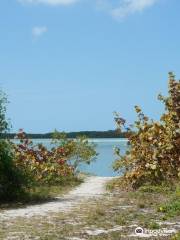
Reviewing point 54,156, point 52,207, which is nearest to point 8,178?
point 52,207

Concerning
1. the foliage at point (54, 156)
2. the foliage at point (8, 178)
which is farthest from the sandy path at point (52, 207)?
the foliage at point (54, 156)

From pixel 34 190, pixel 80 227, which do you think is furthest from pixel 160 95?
pixel 34 190

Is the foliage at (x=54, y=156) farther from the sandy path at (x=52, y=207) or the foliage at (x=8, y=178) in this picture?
the foliage at (x=8, y=178)

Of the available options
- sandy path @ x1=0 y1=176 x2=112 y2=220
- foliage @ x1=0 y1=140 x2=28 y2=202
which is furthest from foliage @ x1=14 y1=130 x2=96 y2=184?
foliage @ x1=0 y1=140 x2=28 y2=202

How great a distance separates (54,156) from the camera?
73.5ft

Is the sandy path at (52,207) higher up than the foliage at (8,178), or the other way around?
the foliage at (8,178)

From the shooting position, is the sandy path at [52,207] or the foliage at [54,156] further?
the foliage at [54,156]

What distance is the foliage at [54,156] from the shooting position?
19.8m

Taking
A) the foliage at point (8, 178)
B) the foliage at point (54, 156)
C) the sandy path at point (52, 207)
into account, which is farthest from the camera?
the foliage at point (54, 156)

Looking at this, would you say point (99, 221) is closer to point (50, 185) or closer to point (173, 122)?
point (173, 122)

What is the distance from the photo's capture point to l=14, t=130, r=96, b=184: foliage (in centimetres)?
1984

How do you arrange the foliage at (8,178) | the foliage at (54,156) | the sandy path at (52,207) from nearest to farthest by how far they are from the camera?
the sandy path at (52,207), the foliage at (8,178), the foliage at (54,156)

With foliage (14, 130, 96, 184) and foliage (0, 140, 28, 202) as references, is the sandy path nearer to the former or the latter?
foliage (0, 140, 28, 202)

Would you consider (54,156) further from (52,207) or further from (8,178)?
(52,207)
